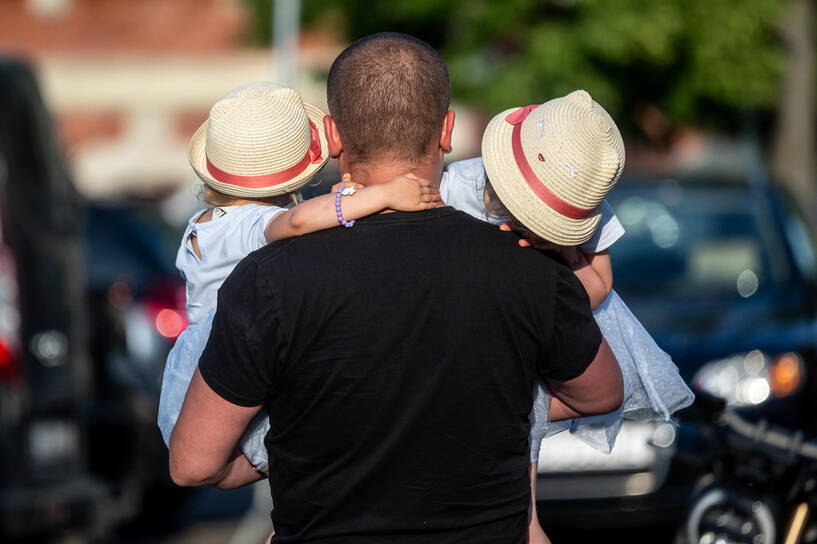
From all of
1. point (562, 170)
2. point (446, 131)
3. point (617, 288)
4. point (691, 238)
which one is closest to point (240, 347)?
point (446, 131)

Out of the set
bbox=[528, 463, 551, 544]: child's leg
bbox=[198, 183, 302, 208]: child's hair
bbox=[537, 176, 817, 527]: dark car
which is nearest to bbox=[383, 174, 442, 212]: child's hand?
bbox=[198, 183, 302, 208]: child's hair

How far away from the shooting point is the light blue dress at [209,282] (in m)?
2.57

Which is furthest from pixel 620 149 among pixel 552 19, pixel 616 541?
pixel 552 19

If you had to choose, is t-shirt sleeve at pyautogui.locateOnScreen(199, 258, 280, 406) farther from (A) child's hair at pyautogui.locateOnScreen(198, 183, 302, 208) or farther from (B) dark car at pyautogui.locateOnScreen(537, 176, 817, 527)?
(B) dark car at pyautogui.locateOnScreen(537, 176, 817, 527)

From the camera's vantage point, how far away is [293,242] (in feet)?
7.71

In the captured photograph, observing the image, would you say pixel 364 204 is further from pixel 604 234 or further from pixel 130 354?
pixel 130 354

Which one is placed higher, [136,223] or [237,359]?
[237,359]

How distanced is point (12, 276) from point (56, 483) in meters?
0.90

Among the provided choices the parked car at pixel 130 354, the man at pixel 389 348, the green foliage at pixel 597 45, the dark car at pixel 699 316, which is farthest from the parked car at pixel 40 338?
the green foliage at pixel 597 45

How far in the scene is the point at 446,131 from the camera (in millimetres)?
2453

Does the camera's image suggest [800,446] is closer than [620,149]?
No

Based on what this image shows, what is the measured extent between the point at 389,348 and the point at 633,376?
2.03ft

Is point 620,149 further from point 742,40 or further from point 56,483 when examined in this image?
point 742,40

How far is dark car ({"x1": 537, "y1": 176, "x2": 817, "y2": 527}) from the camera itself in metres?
5.62
